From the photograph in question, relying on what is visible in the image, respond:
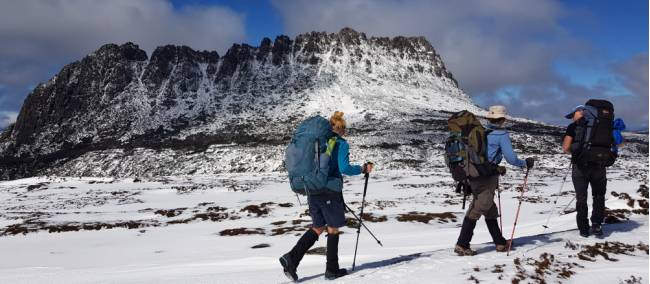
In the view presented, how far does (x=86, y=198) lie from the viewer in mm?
37406

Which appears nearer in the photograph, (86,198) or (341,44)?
(86,198)

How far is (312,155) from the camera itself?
6.70 meters

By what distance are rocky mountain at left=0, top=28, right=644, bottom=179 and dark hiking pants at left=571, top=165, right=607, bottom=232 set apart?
54220 millimetres

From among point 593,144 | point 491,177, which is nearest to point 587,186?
point 593,144

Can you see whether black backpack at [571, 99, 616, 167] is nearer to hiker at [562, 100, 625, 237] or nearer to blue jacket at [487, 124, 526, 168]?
hiker at [562, 100, 625, 237]

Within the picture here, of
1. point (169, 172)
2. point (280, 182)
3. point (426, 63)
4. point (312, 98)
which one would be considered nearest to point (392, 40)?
point (426, 63)

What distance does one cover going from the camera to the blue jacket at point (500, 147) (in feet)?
25.0

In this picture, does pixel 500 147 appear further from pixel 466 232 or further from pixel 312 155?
pixel 312 155

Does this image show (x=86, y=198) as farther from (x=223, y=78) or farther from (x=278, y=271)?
(x=223, y=78)

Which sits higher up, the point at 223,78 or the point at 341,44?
the point at 341,44

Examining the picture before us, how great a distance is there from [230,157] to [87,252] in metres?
58.5

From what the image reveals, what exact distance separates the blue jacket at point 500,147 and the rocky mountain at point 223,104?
186ft

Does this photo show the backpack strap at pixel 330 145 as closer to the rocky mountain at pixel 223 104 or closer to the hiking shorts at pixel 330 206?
the hiking shorts at pixel 330 206

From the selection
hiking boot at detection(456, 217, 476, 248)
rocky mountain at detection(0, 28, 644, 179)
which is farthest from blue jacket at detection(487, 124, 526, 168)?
rocky mountain at detection(0, 28, 644, 179)
